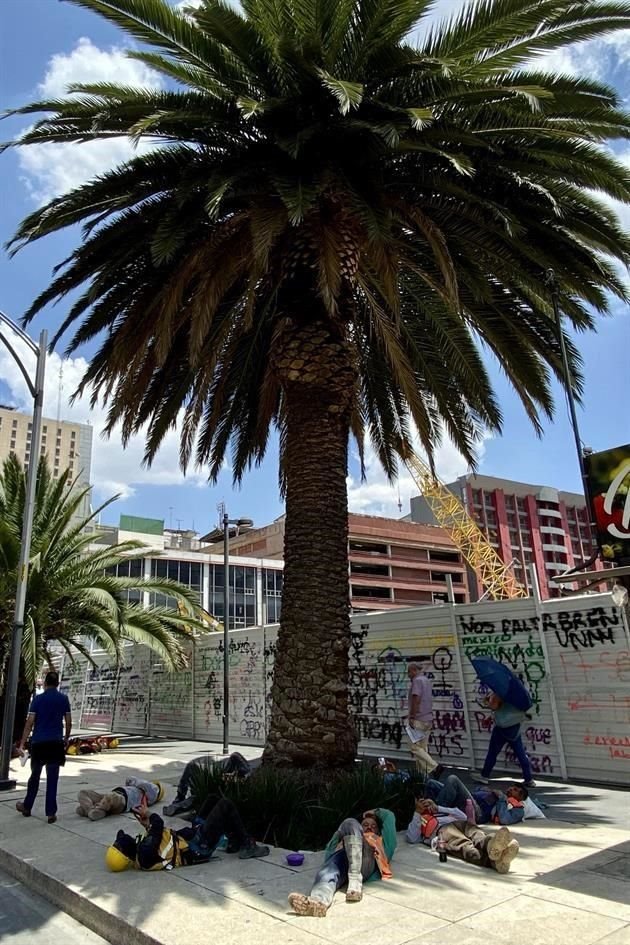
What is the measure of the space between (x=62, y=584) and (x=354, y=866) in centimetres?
1053

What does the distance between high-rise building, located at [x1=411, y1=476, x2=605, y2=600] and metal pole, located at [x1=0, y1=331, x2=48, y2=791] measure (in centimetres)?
9788

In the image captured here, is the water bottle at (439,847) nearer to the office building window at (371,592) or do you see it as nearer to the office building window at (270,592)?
the office building window at (270,592)

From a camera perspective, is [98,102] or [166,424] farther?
[166,424]

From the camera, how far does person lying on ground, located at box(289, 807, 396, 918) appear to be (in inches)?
170

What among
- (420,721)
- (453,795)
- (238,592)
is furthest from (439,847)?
(238,592)

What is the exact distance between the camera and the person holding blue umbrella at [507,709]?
8.38 metres

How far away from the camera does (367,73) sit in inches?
302

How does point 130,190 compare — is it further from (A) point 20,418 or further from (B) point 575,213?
(A) point 20,418

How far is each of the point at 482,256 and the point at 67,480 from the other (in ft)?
35.2

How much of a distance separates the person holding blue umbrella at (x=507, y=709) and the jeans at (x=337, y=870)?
12.8 feet

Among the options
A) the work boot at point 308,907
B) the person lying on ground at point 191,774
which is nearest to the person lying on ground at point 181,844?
the person lying on ground at point 191,774

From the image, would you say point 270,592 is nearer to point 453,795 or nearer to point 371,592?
point 371,592

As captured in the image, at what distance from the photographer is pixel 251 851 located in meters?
5.67

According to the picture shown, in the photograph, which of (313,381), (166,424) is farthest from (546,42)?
(166,424)
